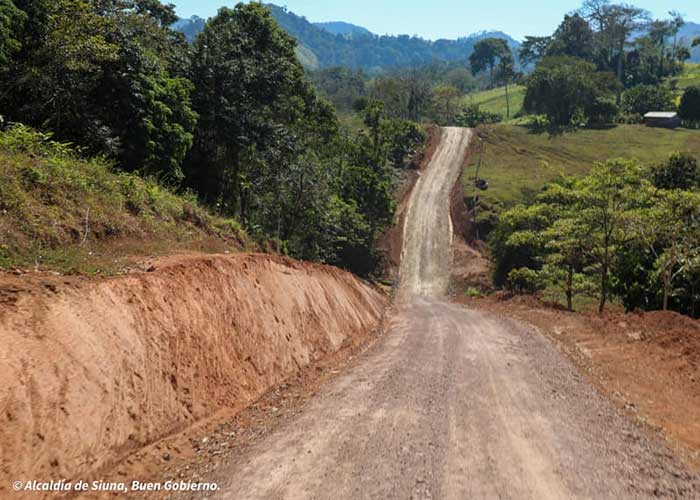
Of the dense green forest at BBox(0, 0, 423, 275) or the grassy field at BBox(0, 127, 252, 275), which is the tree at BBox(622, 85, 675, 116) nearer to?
the dense green forest at BBox(0, 0, 423, 275)

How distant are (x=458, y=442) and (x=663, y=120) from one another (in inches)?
3868

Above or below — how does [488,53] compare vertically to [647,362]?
above

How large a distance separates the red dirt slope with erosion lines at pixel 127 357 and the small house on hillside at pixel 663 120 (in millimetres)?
94809

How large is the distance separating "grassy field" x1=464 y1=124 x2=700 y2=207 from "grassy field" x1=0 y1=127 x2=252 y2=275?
48832 millimetres

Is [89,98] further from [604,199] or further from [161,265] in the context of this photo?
[604,199]

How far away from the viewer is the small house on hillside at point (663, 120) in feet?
293

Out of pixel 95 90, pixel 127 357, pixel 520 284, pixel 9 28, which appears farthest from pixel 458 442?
pixel 520 284

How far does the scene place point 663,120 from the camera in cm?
8956

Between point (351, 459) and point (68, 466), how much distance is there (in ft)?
13.3

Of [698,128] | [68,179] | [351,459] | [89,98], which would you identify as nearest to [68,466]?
[351,459]

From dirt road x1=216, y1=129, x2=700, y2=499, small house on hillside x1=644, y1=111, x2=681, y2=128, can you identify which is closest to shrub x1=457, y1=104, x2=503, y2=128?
small house on hillside x1=644, y1=111, x2=681, y2=128

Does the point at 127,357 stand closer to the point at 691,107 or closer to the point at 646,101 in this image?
the point at 691,107

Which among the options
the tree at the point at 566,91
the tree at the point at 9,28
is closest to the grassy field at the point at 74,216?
the tree at the point at 9,28

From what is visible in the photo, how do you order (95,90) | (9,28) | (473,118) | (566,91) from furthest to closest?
1. (473,118)
2. (566,91)
3. (95,90)
4. (9,28)
